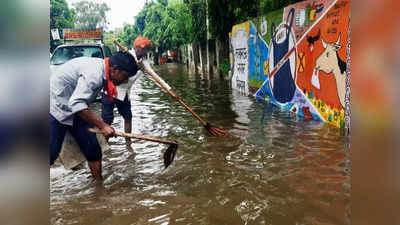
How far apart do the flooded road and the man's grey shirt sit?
938mm

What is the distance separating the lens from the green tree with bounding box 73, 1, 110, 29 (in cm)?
6565

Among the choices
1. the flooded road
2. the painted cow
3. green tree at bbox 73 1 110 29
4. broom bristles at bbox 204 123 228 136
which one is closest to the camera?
the flooded road

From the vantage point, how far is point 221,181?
4.03m

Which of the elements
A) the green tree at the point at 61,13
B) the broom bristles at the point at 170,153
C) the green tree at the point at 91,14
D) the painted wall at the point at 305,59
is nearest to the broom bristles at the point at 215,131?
the broom bristles at the point at 170,153

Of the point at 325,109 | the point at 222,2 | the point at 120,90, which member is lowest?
the point at 325,109

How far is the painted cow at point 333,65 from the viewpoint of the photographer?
5.92 meters

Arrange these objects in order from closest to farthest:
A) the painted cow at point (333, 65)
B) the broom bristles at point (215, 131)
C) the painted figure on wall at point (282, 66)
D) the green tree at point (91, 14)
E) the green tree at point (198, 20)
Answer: the broom bristles at point (215, 131) < the painted cow at point (333, 65) < the painted figure on wall at point (282, 66) < the green tree at point (198, 20) < the green tree at point (91, 14)

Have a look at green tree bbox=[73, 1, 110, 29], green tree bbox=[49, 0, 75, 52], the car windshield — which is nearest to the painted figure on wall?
the car windshield

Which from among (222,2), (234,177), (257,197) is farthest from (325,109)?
(222,2)

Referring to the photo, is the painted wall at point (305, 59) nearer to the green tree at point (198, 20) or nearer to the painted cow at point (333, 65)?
the painted cow at point (333, 65)

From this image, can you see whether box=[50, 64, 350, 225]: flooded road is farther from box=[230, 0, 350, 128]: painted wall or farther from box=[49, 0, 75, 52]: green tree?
box=[49, 0, 75, 52]: green tree
